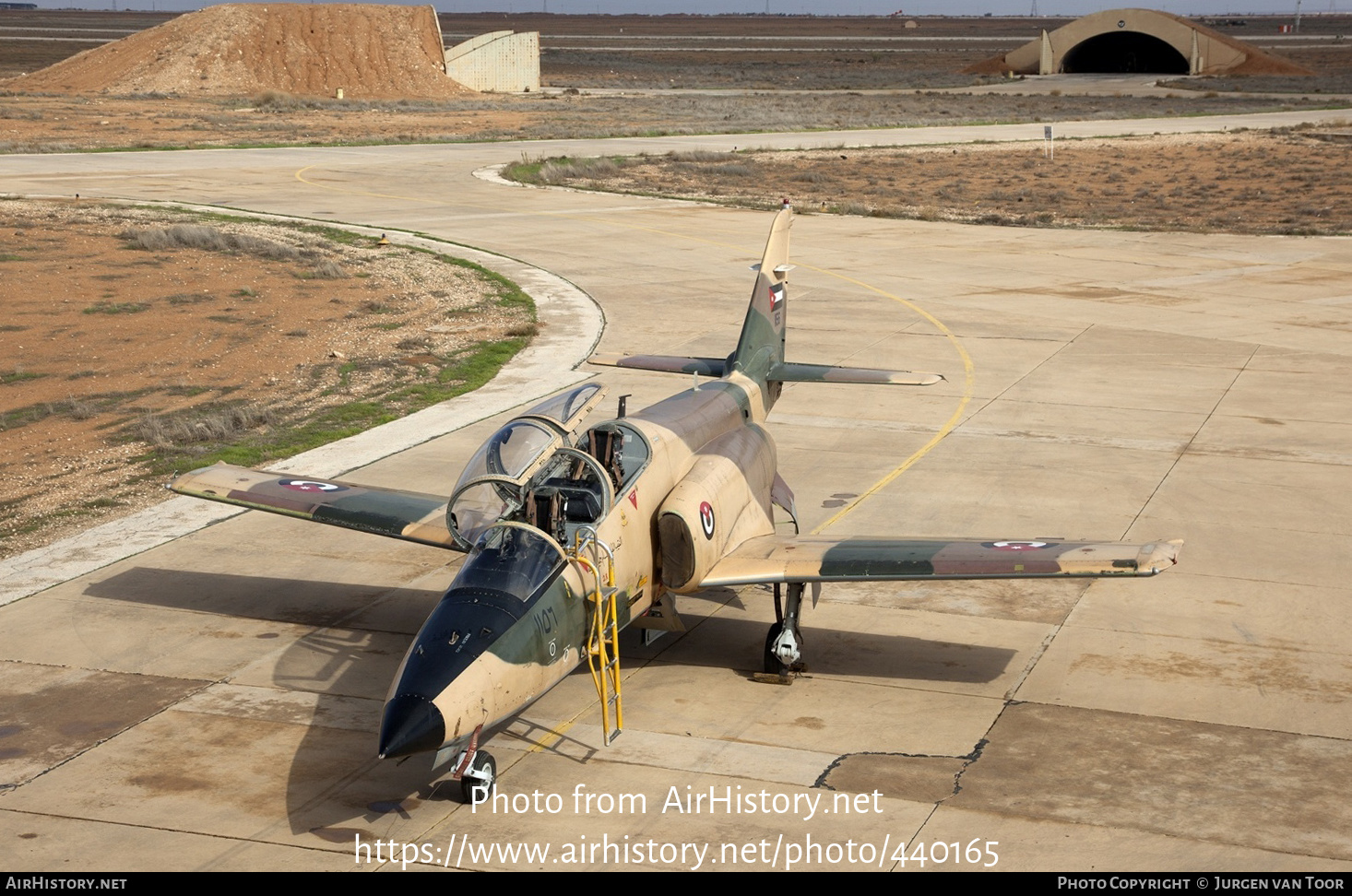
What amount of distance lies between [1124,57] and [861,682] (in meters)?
133

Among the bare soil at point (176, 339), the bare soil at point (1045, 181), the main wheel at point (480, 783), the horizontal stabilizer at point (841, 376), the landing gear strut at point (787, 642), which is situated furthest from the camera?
the bare soil at point (1045, 181)

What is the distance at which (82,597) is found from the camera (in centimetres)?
1513

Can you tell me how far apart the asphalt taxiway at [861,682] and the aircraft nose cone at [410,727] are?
894 mm

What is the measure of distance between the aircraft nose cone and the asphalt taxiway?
89 cm

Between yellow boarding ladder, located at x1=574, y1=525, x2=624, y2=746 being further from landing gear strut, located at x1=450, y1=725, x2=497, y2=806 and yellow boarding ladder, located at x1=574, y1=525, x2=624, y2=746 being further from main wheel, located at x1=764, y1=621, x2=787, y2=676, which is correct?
main wheel, located at x1=764, y1=621, x2=787, y2=676

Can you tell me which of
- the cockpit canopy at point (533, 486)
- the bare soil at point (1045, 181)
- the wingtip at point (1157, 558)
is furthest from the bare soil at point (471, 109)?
the wingtip at point (1157, 558)

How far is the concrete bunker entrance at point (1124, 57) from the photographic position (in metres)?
129

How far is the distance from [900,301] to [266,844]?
24.3m

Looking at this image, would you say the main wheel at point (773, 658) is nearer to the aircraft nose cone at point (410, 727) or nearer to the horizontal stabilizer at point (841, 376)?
the aircraft nose cone at point (410, 727)

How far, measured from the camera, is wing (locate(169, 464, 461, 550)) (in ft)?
44.9

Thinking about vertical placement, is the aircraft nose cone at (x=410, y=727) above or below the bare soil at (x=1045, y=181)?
below

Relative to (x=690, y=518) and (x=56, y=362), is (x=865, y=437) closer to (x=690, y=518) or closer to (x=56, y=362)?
(x=690, y=518)

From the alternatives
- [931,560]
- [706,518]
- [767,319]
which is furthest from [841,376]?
[931,560]

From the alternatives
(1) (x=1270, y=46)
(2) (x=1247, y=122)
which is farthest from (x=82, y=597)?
(1) (x=1270, y=46)
